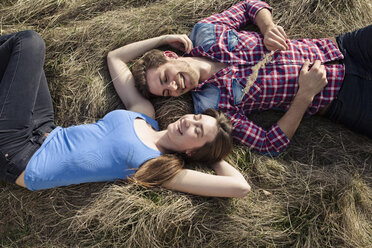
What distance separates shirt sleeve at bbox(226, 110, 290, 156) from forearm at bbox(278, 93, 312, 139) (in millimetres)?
73

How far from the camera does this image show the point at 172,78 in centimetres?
336

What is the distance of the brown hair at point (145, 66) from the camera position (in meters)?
3.45

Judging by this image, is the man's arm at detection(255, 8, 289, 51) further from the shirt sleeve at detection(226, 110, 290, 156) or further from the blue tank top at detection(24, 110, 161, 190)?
the blue tank top at detection(24, 110, 161, 190)

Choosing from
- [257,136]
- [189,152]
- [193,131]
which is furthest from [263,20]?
[189,152]

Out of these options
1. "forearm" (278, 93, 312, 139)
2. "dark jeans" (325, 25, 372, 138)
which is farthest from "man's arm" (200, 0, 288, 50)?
"dark jeans" (325, 25, 372, 138)

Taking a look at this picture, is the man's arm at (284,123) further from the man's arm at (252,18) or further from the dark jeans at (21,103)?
the dark jeans at (21,103)

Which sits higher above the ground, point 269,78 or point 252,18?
point 252,18

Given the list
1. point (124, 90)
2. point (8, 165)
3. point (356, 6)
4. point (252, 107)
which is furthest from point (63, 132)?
point (356, 6)

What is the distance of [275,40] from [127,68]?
1829 millimetres

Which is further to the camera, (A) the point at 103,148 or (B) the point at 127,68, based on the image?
(B) the point at 127,68

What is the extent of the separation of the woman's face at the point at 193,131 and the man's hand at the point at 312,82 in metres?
1.10

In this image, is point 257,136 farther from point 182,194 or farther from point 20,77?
point 20,77

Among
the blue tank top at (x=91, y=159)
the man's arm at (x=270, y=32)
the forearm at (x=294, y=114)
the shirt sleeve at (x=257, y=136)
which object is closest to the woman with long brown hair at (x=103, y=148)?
the blue tank top at (x=91, y=159)

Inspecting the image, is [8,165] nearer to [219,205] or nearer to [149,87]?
[149,87]
